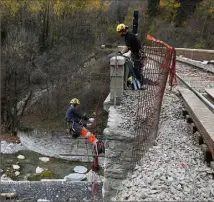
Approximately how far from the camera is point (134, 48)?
1159cm

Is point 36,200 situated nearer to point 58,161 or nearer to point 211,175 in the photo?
point 58,161

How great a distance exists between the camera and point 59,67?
102 ft

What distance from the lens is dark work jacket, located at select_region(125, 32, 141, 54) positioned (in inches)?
440

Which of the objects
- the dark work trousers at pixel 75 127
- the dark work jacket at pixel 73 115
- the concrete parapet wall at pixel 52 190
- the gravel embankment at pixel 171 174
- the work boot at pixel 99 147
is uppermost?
the gravel embankment at pixel 171 174

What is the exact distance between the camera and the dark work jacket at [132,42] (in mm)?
11172

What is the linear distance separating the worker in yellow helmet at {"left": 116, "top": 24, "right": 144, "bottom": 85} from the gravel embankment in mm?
2829

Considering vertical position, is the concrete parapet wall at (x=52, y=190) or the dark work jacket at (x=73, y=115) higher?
the dark work jacket at (x=73, y=115)

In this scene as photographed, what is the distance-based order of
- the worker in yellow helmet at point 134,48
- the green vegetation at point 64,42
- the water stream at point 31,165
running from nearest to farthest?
the worker in yellow helmet at point 134,48, the water stream at point 31,165, the green vegetation at point 64,42

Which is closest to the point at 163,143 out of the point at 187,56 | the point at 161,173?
the point at 161,173

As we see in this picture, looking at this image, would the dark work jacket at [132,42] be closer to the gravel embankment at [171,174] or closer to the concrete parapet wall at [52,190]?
the gravel embankment at [171,174]

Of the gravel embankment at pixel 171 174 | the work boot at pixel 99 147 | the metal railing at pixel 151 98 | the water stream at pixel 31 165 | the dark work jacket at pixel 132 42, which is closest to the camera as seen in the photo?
the gravel embankment at pixel 171 174

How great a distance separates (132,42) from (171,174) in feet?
16.7

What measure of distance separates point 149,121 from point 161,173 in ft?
7.77

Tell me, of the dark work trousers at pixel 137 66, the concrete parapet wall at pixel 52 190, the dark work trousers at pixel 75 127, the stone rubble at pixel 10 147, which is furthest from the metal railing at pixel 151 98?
the stone rubble at pixel 10 147
